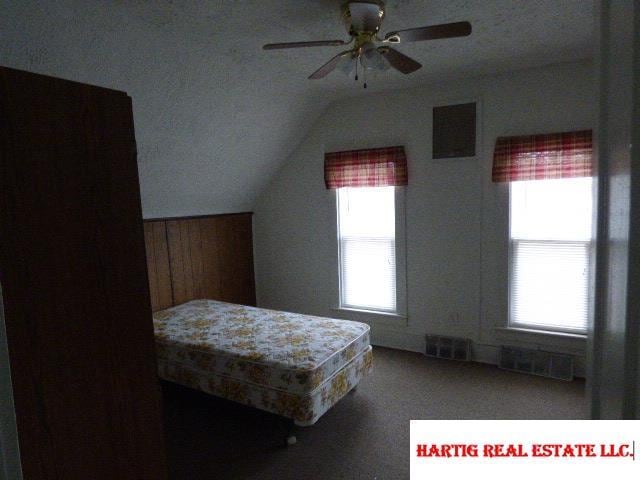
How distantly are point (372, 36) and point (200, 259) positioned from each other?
2946 mm

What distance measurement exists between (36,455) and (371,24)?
7.05ft

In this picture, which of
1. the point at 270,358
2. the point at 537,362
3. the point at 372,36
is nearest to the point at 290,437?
the point at 270,358

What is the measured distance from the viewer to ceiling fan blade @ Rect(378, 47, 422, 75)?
6.56ft

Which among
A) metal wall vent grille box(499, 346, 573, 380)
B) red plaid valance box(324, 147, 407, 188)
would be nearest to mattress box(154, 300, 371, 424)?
→ metal wall vent grille box(499, 346, 573, 380)

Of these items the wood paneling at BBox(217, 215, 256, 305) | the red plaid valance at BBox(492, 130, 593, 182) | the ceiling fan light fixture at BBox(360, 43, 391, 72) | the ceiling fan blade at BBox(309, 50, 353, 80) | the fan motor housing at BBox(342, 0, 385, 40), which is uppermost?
the fan motor housing at BBox(342, 0, 385, 40)

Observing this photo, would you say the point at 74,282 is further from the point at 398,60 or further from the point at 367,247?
the point at 367,247

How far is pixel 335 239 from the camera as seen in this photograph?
408 centimetres

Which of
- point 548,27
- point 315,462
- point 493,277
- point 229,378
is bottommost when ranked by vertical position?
point 315,462

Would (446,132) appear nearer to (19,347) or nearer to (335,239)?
(335,239)

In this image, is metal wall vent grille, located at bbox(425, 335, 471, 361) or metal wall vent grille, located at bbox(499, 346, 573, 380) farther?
metal wall vent grille, located at bbox(425, 335, 471, 361)

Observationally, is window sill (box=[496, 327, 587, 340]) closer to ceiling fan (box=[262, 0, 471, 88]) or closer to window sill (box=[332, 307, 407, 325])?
window sill (box=[332, 307, 407, 325])

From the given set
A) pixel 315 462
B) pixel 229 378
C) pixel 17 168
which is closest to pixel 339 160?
pixel 229 378

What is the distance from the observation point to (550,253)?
10.3 ft

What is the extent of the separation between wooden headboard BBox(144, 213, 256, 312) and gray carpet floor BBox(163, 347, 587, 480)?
1.05 m
